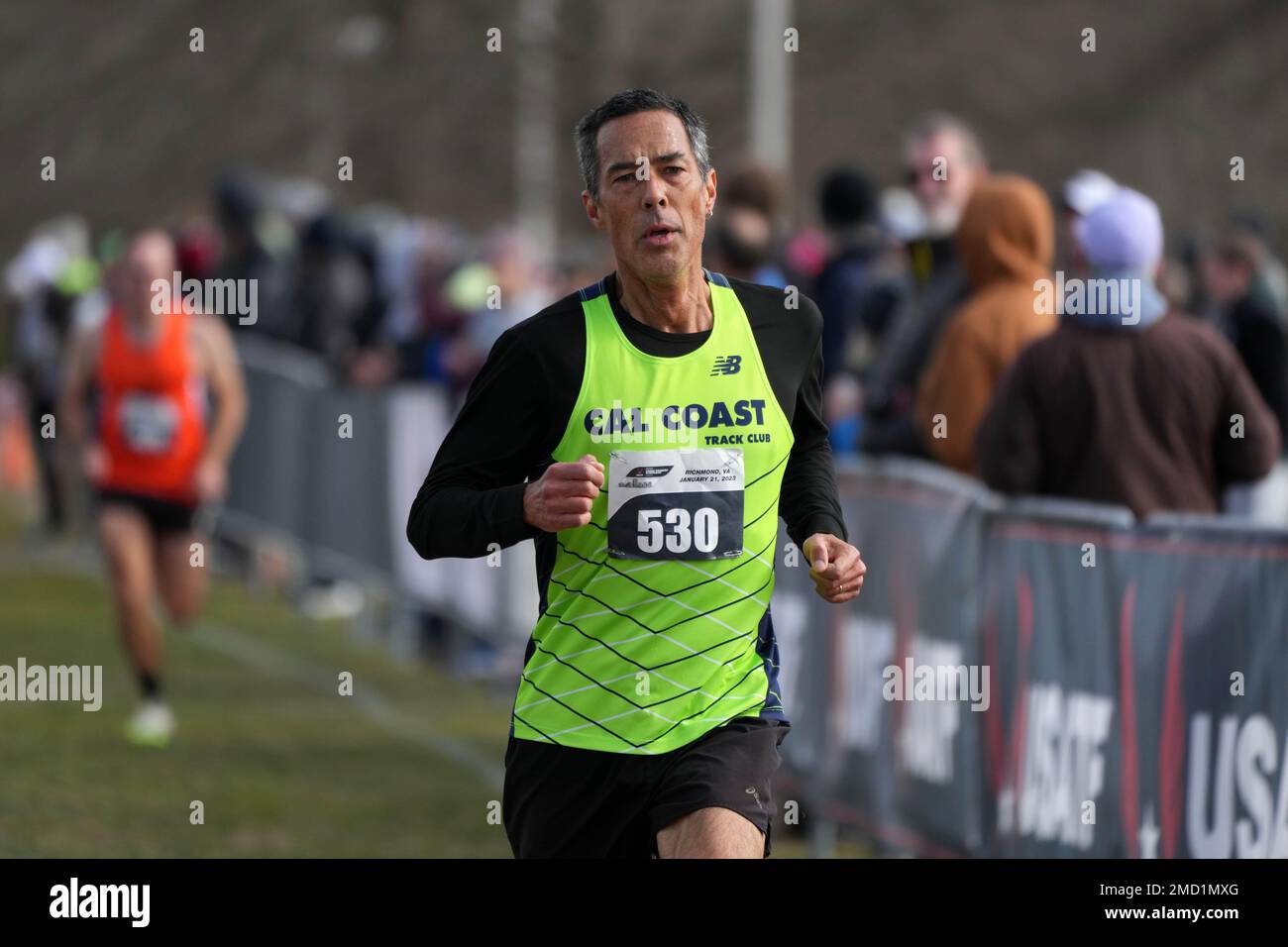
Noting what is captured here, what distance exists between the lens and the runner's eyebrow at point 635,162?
16.7 feet

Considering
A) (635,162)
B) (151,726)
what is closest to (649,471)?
(635,162)

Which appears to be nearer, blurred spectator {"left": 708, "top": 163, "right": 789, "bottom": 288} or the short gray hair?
the short gray hair

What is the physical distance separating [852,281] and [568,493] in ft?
20.7

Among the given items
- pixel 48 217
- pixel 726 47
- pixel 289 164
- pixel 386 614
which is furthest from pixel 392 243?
pixel 48 217

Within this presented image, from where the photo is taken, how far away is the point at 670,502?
512 centimetres

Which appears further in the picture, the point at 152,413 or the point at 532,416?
the point at 152,413

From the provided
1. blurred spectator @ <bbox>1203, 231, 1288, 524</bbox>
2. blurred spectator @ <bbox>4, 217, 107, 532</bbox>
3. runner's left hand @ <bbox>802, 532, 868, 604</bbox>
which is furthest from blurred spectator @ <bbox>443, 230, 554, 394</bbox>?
runner's left hand @ <bbox>802, 532, 868, 604</bbox>

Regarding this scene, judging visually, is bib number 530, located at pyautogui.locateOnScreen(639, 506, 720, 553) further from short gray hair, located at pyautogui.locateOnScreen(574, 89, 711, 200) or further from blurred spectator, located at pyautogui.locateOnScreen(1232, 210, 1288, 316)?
blurred spectator, located at pyautogui.locateOnScreen(1232, 210, 1288, 316)

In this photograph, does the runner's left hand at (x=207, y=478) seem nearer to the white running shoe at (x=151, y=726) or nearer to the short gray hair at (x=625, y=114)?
the white running shoe at (x=151, y=726)

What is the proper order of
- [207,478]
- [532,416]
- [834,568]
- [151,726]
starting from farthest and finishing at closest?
[207,478] → [151,726] → [532,416] → [834,568]

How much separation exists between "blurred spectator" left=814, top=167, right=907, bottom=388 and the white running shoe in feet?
12.0

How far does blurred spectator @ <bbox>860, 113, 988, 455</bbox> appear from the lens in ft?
31.4

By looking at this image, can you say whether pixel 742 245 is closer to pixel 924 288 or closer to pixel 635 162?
pixel 924 288

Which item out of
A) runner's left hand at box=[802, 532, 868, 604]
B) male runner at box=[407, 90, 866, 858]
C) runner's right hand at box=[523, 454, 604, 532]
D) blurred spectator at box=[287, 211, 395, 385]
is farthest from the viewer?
blurred spectator at box=[287, 211, 395, 385]
